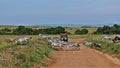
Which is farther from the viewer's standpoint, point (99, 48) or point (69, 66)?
point (99, 48)

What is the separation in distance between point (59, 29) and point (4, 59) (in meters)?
97.9

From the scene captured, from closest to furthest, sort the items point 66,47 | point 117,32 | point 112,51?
point 112,51 → point 66,47 → point 117,32

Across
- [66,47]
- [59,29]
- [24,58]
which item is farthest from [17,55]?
[59,29]

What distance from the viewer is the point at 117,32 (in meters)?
110

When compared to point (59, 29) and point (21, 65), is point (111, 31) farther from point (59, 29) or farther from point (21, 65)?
point (21, 65)

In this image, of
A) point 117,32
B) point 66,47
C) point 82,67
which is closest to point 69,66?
point 82,67

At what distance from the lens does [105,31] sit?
112 m

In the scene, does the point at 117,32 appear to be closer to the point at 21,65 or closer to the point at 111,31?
the point at 111,31

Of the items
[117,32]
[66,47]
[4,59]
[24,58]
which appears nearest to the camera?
[4,59]

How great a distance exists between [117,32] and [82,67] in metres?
84.7

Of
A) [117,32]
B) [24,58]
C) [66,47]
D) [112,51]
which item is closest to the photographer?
[24,58]

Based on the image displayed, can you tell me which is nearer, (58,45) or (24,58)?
(24,58)

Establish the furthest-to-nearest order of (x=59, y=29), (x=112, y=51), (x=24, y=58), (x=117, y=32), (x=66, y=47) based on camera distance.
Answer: (x=59, y=29), (x=117, y=32), (x=66, y=47), (x=112, y=51), (x=24, y=58)

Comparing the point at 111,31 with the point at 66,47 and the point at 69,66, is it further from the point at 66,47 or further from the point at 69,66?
the point at 69,66
